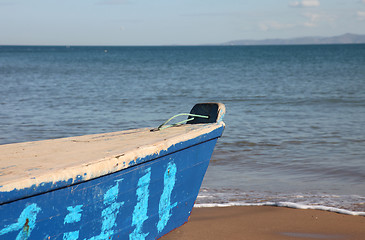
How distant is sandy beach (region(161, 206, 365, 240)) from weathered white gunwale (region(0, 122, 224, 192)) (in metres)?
0.91

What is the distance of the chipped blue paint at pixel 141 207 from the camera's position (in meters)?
2.96

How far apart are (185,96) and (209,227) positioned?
41.3 ft

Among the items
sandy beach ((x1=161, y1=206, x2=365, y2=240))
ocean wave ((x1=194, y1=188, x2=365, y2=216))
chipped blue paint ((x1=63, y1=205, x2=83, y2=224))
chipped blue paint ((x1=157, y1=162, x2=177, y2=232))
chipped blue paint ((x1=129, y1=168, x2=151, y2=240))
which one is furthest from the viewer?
ocean wave ((x1=194, y1=188, x2=365, y2=216))

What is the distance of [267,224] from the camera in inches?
160

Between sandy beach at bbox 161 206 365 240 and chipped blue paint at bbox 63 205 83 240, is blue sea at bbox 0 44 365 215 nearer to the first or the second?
sandy beach at bbox 161 206 365 240

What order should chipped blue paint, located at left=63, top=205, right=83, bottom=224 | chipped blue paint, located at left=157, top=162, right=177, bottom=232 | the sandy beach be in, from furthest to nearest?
1. the sandy beach
2. chipped blue paint, located at left=157, top=162, right=177, bottom=232
3. chipped blue paint, located at left=63, top=205, right=83, bottom=224

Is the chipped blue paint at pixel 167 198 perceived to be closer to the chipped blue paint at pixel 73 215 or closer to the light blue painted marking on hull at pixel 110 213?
the light blue painted marking on hull at pixel 110 213

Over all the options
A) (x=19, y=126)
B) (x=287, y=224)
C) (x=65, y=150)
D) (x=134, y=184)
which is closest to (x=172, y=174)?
(x=134, y=184)

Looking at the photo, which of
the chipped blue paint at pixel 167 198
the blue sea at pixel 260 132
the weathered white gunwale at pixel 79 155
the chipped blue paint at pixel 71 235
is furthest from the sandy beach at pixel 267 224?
the chipped blue paint at pixel 71 235

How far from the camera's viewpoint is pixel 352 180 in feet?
17.9

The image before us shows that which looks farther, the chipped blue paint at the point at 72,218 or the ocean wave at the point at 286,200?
the ocean wave at the point at 286,200

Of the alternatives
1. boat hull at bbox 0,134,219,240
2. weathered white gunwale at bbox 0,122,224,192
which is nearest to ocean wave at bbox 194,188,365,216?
boat hull at bbox 0,134,219,240

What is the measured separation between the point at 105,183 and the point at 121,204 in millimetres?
273

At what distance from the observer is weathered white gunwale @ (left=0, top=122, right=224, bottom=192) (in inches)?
88.1
